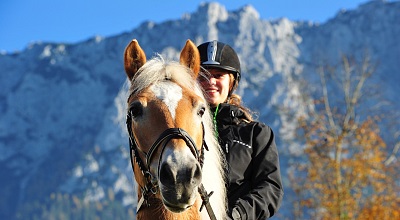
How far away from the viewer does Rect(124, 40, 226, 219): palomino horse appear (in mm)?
2959

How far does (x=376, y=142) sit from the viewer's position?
24797 millimetres

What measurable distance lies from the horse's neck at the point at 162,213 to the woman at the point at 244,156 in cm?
37

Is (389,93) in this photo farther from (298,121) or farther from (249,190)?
(249,190)

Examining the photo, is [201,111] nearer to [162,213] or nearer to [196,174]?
[196,174]

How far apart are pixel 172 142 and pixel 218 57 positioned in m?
1.88

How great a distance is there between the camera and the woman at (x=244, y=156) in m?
3.91

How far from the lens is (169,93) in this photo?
3377 mm

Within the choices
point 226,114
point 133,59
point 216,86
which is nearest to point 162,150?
point 133,59

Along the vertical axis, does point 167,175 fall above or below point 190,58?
below

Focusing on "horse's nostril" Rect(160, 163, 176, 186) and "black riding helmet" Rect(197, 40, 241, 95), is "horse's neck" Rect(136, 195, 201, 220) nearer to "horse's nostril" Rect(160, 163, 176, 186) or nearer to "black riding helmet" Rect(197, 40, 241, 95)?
"horse's nostril" Rect(160, 163, 176, 186)

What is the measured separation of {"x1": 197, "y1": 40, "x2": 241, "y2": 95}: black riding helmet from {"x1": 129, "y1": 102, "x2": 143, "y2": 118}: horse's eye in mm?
1475

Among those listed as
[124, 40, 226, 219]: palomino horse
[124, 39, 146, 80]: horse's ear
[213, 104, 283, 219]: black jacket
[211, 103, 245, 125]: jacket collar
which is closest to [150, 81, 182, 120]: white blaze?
[124, 40, 226, 219]: palomino horse

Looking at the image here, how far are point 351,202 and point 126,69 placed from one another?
1935 cm

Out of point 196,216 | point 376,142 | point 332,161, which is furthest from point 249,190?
point 376,142
